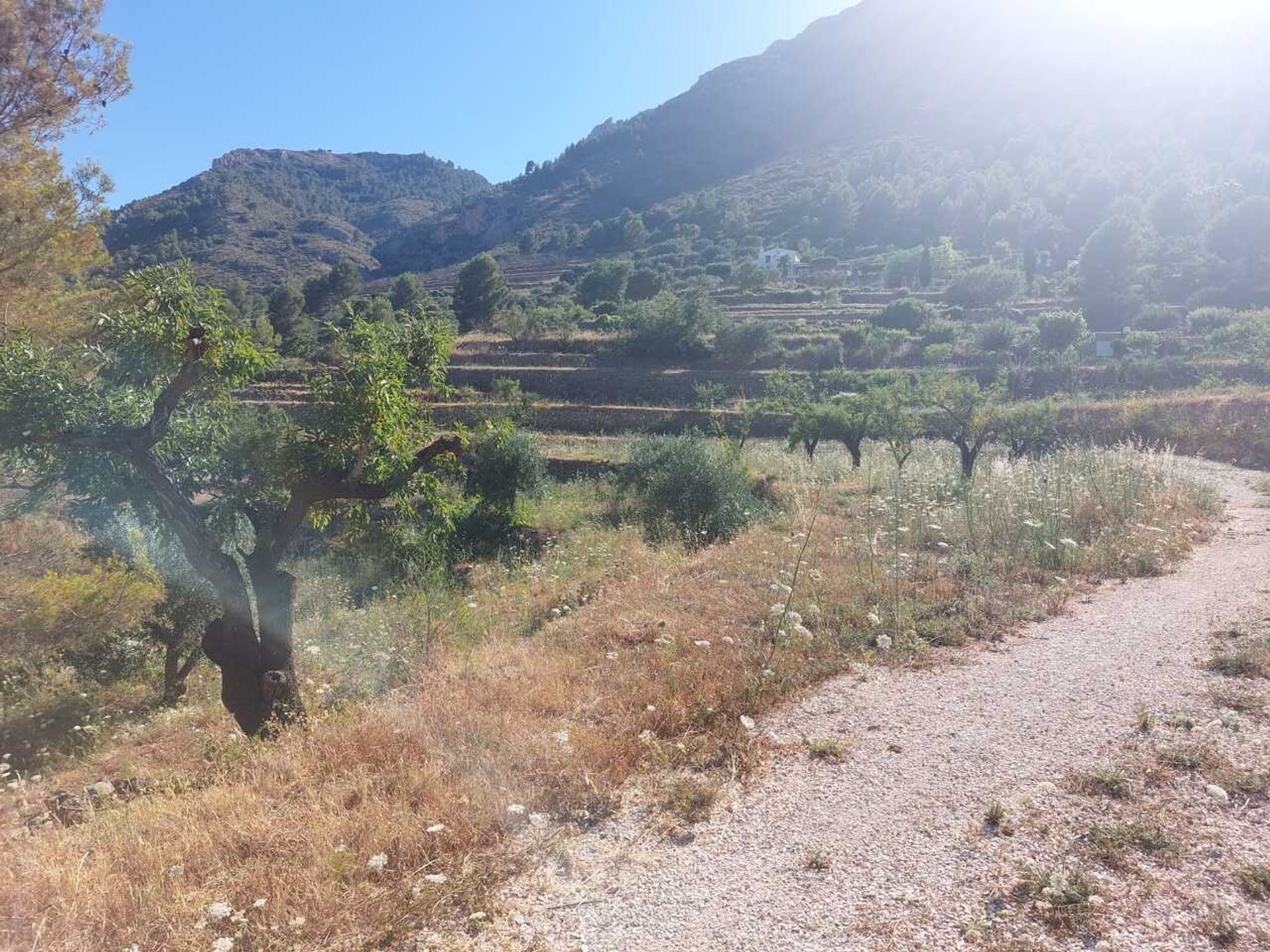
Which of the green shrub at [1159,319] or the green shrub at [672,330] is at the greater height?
the green shrub at [672,330]

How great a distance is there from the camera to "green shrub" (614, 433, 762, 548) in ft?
39.8

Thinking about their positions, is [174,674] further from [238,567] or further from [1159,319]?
[1159,319]

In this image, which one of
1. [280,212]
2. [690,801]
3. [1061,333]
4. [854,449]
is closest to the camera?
[690,801]

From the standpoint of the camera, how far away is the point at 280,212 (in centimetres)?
9819

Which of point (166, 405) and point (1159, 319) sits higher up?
point (166, 405)

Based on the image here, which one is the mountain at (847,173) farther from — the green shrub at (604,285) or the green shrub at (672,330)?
the green shrub at (672,330)

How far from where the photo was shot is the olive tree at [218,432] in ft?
16.9

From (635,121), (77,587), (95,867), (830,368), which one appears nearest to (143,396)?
(77,587)

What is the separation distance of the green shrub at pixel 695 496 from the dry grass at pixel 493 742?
3833 millimetres

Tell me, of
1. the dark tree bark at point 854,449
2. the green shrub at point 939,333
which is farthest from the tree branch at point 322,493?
the green shrub at point 939,333

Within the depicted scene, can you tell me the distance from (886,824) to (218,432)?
5885 mm

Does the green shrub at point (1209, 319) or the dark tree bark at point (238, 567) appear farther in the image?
the green shrub at point (1209, 319)

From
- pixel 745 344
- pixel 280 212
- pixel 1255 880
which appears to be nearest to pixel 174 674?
pixel 1255 880

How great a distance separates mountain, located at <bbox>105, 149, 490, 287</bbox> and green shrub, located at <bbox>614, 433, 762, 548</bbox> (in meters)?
29.6
